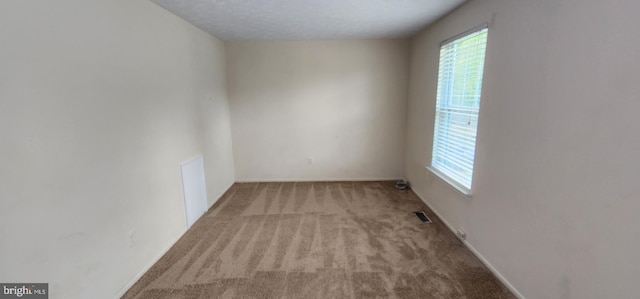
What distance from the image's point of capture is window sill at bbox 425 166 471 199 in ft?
8.16

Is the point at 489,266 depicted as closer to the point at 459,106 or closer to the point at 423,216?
the point at 423,216

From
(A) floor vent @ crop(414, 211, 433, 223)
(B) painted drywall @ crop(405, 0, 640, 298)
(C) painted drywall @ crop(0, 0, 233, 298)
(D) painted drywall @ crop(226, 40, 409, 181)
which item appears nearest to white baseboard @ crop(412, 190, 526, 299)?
(B) painted drywall @ crop(405, 0, 640, 298)

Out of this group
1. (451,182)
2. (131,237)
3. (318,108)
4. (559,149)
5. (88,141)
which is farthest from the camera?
(318,108)

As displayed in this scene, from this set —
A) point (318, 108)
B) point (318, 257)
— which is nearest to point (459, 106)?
point (318, 257)

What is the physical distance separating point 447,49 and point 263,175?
3329 mm

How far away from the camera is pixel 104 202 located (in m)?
1.81

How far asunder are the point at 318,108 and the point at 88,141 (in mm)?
3128

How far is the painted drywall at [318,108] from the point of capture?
421 cm

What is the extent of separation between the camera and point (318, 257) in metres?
2.39

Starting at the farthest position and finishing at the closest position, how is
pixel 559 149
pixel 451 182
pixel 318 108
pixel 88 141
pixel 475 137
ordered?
pixel 318 108 → pixel 451 182 → pixel 475 137 → pixel 88 141 → pixel 559 149

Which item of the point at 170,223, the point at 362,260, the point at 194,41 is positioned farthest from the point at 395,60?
the point at 170,223

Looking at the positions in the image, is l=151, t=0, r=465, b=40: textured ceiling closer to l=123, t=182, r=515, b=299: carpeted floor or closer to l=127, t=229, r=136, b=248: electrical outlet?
l=127, t=229, r=136, b=248: electrical outlet

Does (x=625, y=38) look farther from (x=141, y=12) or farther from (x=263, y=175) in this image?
(x=263, y=175)

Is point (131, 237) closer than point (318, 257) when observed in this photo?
Yes
